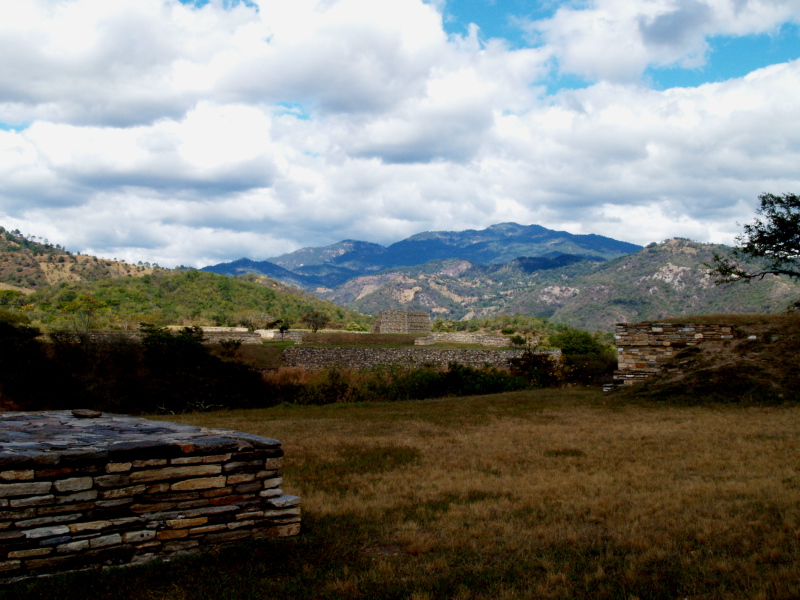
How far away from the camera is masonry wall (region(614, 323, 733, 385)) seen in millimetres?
18406

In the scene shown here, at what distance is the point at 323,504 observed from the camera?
687 centimetres

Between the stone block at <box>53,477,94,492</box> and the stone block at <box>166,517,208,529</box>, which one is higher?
the stone block at <box>53,477,94,492</box>

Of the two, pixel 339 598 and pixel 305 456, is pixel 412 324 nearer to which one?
pixel 305 456

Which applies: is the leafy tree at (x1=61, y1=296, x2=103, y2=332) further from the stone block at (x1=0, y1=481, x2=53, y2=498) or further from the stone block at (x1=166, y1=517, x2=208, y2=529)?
the stone block at (x1=0, y1=481, x2=53, y2=498)

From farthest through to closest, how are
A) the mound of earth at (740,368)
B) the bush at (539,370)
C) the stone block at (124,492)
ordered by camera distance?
the bush at (539,370) < the mound of earth at (740,368) < the stone block at (124,492)

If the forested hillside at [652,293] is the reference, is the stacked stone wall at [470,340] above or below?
below

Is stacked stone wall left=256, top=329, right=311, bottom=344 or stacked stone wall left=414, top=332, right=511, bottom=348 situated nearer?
stacked stone wall left=414, top=332, right=511, bottom=348

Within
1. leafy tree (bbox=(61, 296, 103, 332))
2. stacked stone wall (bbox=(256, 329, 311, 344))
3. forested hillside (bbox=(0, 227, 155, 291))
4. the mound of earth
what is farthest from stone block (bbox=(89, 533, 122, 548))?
forested hillside (bbox=(0, 227, 155, 291))

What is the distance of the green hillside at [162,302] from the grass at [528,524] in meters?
50.9

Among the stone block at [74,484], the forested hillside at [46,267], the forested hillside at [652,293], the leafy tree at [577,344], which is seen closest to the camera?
the stone block at [74,484]

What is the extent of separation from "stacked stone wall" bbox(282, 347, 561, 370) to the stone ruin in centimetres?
1220

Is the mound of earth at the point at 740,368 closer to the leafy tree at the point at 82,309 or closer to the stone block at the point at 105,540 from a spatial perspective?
the stone block at the point at 105,540

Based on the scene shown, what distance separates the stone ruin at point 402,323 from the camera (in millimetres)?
58344

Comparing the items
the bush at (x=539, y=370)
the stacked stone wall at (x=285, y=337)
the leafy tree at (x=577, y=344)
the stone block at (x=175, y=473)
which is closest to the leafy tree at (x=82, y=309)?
the stacked stone wall at (x=285, y=337)
